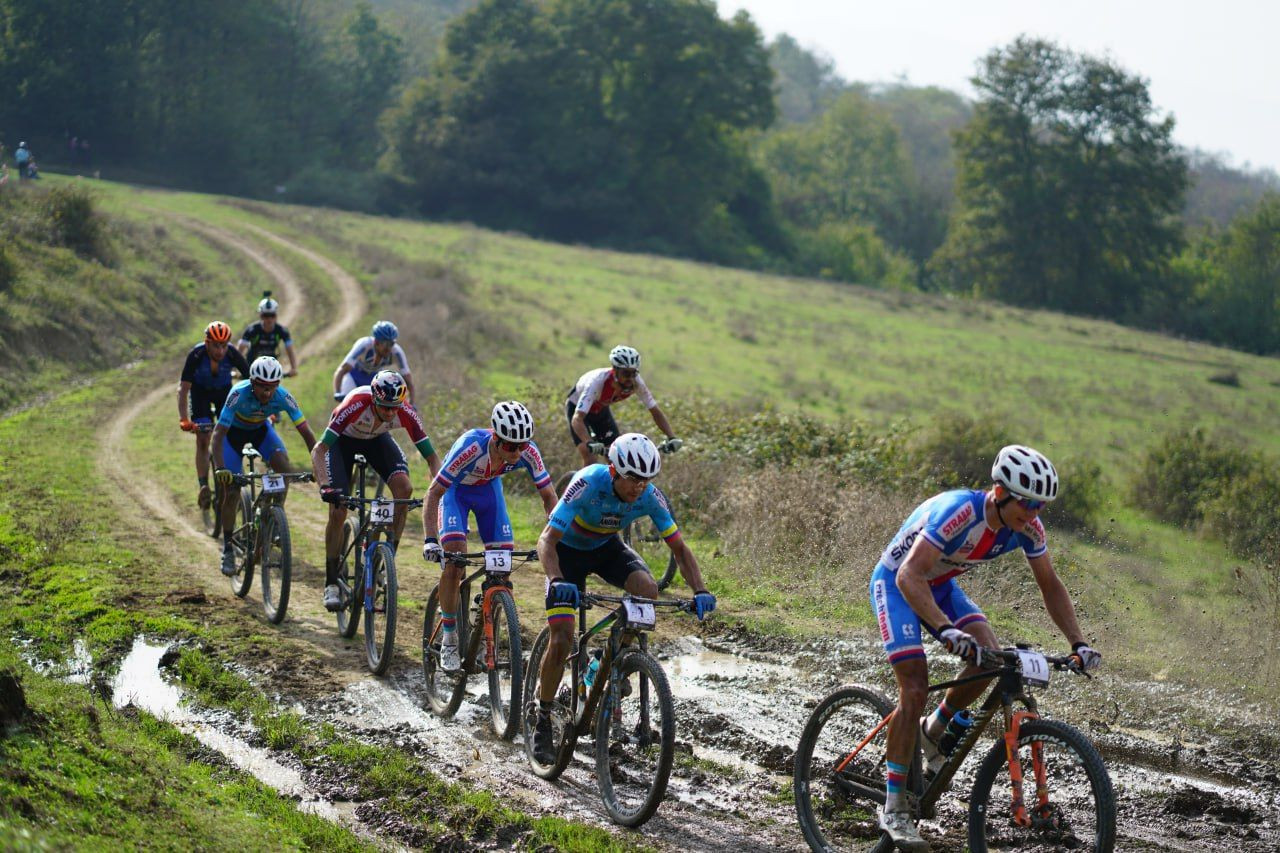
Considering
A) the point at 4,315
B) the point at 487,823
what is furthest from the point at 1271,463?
the point at 4,315

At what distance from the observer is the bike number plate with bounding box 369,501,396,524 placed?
10.9 metres

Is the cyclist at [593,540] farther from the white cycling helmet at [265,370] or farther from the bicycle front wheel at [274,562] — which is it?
the white cycling helmet at [265,370]

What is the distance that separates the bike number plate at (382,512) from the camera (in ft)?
35.6

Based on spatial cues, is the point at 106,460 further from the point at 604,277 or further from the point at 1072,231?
the point at 1072,231

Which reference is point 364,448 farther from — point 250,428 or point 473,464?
point 473,464

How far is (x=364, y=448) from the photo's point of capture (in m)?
12.3

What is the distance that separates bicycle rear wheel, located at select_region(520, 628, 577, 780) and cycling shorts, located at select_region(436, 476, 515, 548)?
1.29 meters

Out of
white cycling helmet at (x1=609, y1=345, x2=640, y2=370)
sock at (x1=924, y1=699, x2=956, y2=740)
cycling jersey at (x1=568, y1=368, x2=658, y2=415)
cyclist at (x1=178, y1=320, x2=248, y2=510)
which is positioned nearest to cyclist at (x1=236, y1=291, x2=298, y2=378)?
cyclist at (x1=178, y1=320, x2=248, y2=510)

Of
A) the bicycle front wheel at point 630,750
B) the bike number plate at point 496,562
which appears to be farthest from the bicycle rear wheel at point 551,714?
the bike number plate at point 496,562

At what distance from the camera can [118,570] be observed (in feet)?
44.2

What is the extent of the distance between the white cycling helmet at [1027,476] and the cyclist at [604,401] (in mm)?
7474

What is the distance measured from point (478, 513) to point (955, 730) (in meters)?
4.58

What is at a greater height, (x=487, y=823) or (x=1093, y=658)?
(x=1093, y=658)

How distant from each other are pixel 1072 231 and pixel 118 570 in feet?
230
